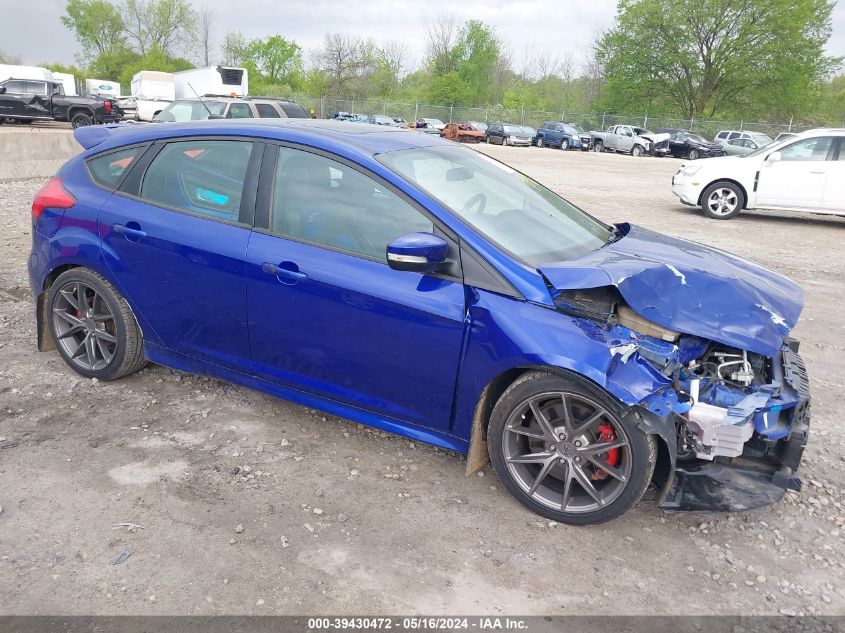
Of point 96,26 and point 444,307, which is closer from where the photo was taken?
point 444,307

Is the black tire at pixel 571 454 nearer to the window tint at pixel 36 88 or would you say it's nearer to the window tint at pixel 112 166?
the window tint at pixel 112 166

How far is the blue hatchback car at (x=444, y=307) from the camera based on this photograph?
288 cm

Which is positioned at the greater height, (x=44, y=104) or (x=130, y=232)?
(x=130, y=232)

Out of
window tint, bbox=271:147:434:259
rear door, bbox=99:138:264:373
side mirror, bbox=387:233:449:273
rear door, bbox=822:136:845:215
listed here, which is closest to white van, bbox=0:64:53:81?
→ rear door, bbox=822:136:845:215

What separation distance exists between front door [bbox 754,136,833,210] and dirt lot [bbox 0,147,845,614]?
8.74 metres

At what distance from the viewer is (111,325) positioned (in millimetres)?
4133

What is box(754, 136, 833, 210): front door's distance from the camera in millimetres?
11469

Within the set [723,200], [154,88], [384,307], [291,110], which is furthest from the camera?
[154,88]

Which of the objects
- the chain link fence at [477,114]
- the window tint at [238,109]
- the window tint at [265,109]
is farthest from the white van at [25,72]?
the window tint at [265,109]

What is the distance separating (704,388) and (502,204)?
1.41 meters

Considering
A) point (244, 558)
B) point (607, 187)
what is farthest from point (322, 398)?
point (607, 187)

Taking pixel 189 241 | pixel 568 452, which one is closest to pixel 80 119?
pixel 189 241

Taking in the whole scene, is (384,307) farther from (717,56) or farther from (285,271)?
(717,56)

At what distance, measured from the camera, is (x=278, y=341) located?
11.4 ft
